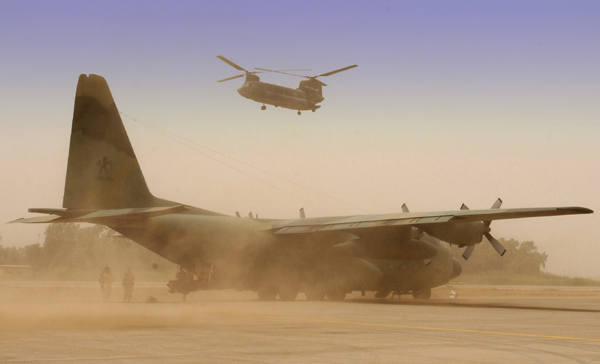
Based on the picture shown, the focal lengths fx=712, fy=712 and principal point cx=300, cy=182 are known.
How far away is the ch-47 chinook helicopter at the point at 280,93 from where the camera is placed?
186 ft

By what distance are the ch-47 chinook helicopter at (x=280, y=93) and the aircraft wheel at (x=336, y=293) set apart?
923 inches

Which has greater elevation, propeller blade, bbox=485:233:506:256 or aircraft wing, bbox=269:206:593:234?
aircraft wing, bbox=269:206:593:234

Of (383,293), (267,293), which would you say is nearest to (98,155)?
(267,293)

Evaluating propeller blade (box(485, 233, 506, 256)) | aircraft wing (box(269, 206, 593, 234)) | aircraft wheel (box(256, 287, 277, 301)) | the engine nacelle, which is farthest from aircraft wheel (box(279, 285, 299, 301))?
propeller blade (box(485, 233, 506, 256))

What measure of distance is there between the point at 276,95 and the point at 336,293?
25709mm

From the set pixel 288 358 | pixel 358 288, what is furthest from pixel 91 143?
pixel 288 358

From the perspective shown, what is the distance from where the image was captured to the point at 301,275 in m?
34.9

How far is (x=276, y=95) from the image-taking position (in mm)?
57406

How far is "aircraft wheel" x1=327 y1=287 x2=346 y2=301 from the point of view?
3516 centimetres

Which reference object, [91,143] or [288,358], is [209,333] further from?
[91,143]

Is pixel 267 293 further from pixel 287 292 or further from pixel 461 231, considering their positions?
pixel 461 231

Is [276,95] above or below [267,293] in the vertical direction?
above

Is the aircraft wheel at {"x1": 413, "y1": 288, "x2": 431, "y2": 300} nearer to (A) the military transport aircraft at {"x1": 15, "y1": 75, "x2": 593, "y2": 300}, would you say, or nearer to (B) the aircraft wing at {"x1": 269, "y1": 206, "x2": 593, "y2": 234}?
(A) the military transport aircraft at {"x1": 15, "y1": 75, "x2": 593, "y2": 300}

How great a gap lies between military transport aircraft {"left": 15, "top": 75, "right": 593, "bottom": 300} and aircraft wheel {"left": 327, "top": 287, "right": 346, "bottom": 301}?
0.06 m
